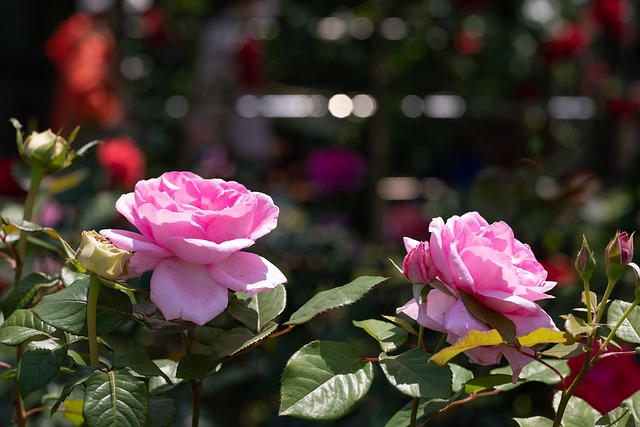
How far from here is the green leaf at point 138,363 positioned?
1.65 ft

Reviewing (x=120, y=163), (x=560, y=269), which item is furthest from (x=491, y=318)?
(x=120, y=163)

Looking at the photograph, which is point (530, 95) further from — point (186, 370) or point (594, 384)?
point (186, 370)

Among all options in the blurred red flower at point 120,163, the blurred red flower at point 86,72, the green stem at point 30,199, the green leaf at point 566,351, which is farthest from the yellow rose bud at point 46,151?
the blurred red flower at point 86,72

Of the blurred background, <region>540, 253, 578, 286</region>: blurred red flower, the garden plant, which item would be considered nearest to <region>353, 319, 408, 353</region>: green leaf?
the garden plant

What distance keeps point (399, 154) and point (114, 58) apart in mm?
1866

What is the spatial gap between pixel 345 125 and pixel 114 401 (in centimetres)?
410

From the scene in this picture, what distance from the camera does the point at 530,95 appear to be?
167 inches

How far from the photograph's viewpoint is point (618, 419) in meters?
0.51

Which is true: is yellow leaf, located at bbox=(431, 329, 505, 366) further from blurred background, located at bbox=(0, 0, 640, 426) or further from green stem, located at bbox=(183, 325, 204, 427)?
blurred background, located at bbox=(0, 0, 640, 426)

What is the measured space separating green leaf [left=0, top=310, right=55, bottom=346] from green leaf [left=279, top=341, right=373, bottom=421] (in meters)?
0.15

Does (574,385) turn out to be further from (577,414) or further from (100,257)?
(100,257)

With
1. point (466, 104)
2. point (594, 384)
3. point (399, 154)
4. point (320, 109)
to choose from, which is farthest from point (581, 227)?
point (399, 154)

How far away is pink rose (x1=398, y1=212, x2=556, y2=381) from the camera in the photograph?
471 millimetres

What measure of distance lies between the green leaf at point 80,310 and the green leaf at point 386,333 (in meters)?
0.13
